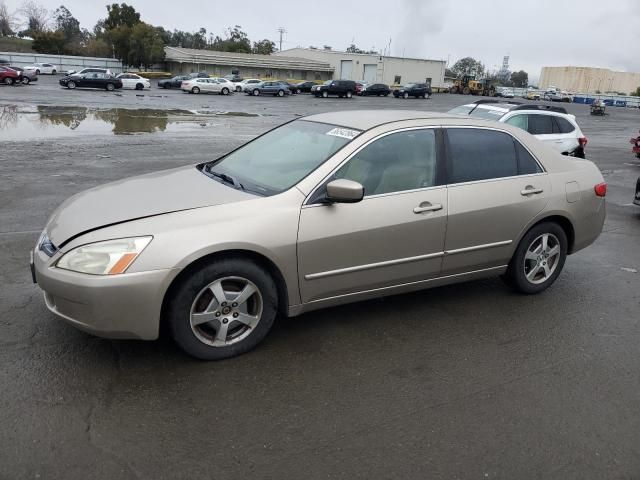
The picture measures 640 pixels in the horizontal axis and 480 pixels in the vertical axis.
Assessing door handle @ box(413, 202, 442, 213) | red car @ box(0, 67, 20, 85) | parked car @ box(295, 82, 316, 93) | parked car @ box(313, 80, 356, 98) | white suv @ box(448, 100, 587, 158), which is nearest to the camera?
door handle @ box(413, 202, 442, 213)

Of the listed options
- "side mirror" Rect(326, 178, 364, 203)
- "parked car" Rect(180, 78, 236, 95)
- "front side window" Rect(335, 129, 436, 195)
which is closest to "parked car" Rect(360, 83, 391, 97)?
"parked car" Rect(180, 78, 236, 95)

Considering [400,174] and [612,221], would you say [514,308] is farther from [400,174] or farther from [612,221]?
[612,221]

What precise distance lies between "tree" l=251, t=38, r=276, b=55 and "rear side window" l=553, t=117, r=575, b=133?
111 metres

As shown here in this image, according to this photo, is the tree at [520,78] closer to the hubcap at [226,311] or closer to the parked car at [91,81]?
the parked car at [91,81]

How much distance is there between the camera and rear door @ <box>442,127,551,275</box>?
4.46m

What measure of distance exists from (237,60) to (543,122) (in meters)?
76.0

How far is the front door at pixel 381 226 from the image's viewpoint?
12.6 feet

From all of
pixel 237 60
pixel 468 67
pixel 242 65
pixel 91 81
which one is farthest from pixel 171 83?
pixel 468 67

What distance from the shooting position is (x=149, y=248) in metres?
3.33

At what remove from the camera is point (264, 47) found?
119 meters

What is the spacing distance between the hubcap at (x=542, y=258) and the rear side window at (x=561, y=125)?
730cm

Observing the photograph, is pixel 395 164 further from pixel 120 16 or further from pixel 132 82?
pixel 120 16

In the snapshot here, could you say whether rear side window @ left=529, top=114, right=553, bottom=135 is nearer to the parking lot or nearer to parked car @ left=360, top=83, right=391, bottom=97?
the parking lot

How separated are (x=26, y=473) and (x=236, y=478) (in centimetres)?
98
